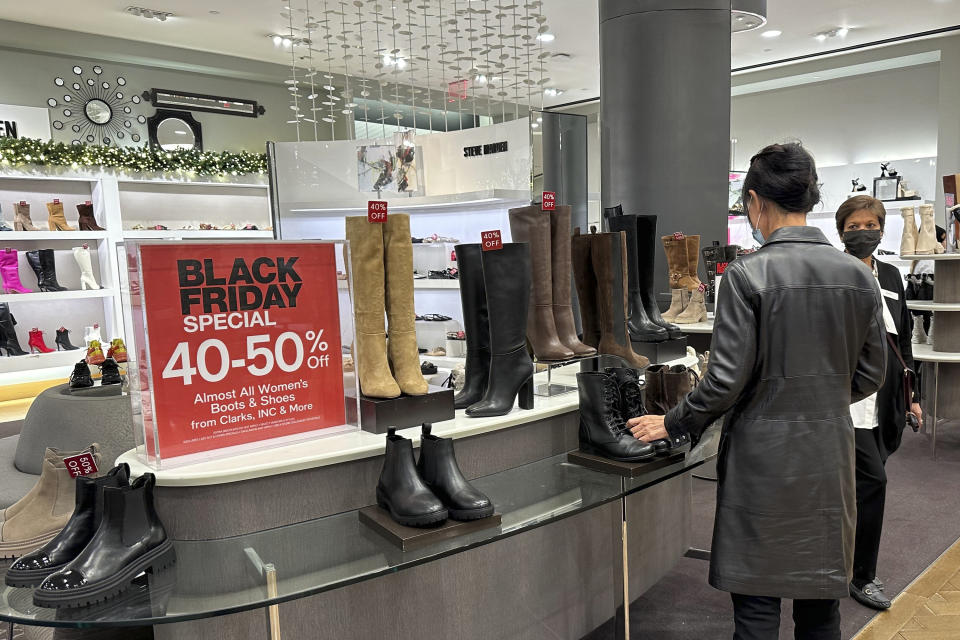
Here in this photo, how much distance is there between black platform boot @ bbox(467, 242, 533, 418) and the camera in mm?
1967

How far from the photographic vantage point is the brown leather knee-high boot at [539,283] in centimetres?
213

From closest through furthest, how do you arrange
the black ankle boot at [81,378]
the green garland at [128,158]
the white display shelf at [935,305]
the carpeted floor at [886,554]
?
the carpeted floor at [886,554] < the black ankle boot at [81,378] < the white display shelf at [935,305] < the green garland at [128,158]

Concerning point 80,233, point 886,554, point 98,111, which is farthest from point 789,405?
point 98,111

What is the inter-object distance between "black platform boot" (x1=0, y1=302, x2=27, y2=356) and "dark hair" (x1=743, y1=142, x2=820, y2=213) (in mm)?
7042

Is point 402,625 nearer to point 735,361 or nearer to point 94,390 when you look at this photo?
point 735,361

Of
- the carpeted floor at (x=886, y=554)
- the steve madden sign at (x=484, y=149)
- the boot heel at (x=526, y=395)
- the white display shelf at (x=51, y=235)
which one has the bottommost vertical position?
the carpeted floor at (x=886, y=554)

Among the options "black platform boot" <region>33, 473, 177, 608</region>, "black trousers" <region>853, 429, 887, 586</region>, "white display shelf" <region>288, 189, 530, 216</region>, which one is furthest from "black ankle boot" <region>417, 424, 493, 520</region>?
"white display shelf" <region>288, 189, 530, 216</region>

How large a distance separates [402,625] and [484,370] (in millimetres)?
765

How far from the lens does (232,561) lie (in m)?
1.48

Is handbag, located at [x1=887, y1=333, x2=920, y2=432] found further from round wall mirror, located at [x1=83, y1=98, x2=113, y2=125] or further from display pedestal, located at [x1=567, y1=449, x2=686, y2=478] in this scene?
round wall mirror, located at [x1=83, y1=98, x2=113, y2=125]

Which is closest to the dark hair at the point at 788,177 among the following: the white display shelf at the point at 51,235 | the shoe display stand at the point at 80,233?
Result: the shoe display stand at the point at 80,233

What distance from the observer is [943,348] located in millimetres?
5043

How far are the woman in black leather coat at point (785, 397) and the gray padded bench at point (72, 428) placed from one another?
2864mm

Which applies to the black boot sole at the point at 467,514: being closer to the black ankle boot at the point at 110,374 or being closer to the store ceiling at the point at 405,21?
the black ankle boot at the point at 110,374
